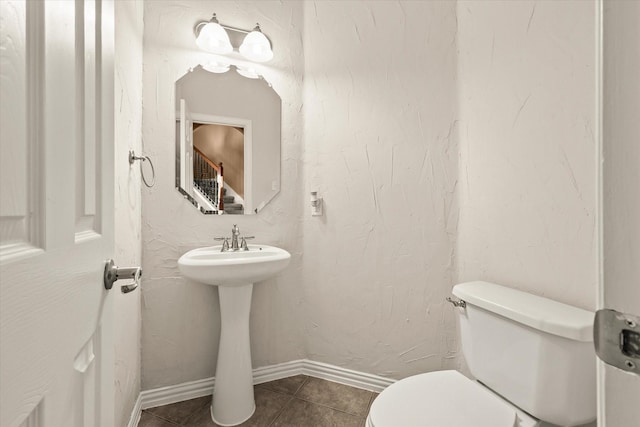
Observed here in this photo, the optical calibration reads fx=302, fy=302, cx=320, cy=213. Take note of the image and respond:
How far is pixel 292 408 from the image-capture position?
1.47 m

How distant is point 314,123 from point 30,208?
1.54 m

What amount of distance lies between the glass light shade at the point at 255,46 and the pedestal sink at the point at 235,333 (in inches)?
42.1

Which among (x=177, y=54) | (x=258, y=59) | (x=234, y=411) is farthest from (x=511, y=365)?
(x=177, y=54)

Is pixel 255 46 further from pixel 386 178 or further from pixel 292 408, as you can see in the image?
pixel 292 408

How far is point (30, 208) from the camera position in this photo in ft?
1.13

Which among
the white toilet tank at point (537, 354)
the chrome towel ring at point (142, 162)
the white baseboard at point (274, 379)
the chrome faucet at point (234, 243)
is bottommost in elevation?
the white baseboard at point (274, 379)

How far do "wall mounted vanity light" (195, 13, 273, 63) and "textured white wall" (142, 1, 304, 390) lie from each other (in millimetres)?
41

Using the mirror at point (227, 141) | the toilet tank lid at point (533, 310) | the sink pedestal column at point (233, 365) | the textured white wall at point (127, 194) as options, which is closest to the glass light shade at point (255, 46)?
the mirror at point (227, 141)

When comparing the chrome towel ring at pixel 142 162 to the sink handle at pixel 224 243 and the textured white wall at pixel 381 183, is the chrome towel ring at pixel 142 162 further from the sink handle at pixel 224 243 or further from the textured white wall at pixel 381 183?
the textured white wall at pixel 381 183

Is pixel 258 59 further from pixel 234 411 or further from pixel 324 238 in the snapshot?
pixel 234 411

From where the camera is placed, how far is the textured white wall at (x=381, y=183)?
1.47 metres

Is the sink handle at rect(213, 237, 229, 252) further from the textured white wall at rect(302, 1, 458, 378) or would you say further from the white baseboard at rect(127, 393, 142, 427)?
the white baseboard at rect(127, 393, 142, 427)

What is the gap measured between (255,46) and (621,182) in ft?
5.69

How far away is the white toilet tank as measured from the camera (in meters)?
Answer: 0.80
